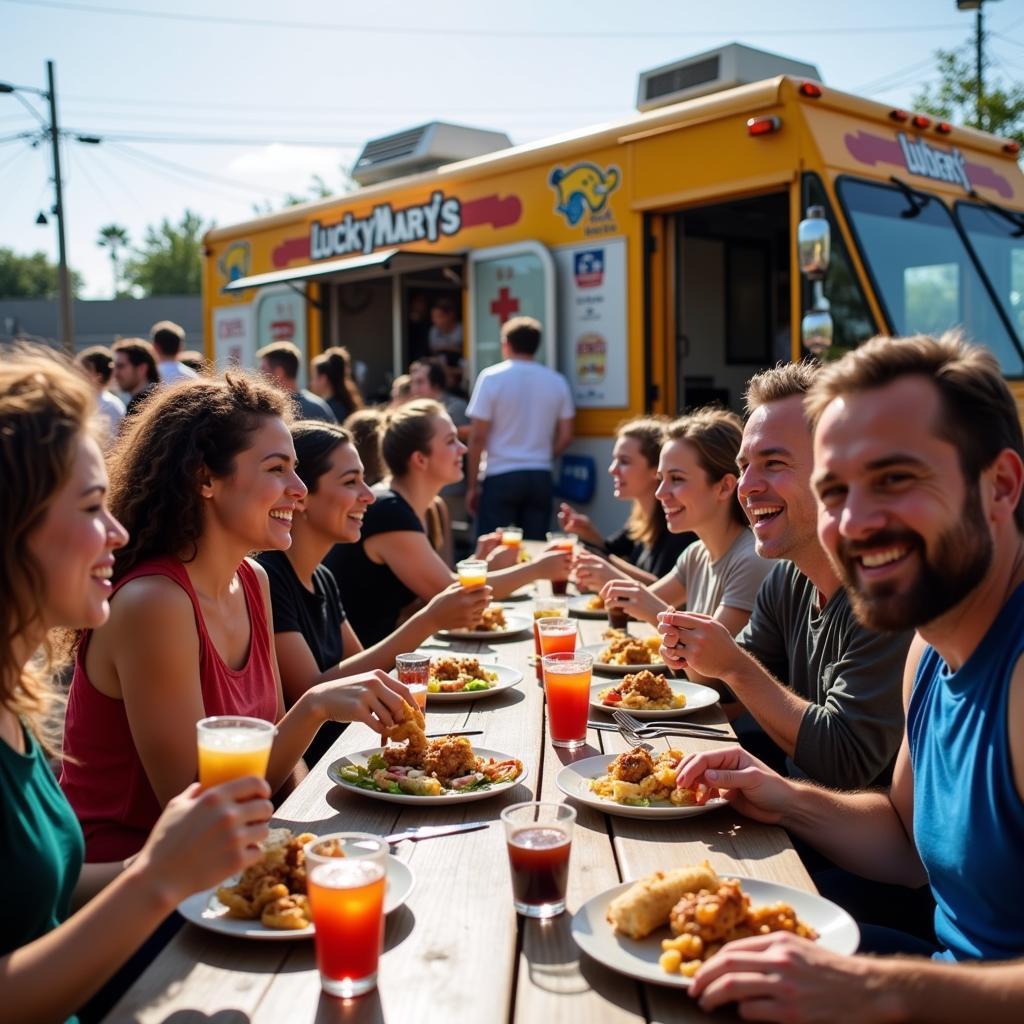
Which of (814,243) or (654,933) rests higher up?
(814,243)

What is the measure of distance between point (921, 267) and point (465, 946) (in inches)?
232

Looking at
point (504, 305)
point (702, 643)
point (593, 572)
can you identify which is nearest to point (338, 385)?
point (504, 305)

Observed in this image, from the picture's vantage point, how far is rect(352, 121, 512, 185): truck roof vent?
896 centimetres

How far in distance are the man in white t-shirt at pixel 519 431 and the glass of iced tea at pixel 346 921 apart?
6.01m

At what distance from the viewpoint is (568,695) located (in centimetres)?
263

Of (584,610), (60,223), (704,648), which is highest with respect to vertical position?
(60,223)

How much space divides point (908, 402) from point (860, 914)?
1435 mm

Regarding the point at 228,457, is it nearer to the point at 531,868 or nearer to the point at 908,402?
the point at 531,868

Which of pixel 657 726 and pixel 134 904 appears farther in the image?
pixel 657 726

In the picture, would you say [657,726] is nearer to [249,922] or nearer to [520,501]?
[249,922]

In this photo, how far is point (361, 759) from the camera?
8.16 ft

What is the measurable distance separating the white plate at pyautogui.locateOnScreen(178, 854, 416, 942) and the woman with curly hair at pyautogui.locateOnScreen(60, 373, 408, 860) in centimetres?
61

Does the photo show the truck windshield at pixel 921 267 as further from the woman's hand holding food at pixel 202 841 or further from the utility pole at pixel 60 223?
the utility pole at pixel 60 223

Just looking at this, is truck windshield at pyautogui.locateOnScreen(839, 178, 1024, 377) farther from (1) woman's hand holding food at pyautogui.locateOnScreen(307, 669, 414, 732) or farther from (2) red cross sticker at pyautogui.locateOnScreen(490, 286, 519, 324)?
(1) woman's hand holding food at pyautogui.locateOnScreen(307, 669, 414, 732)
